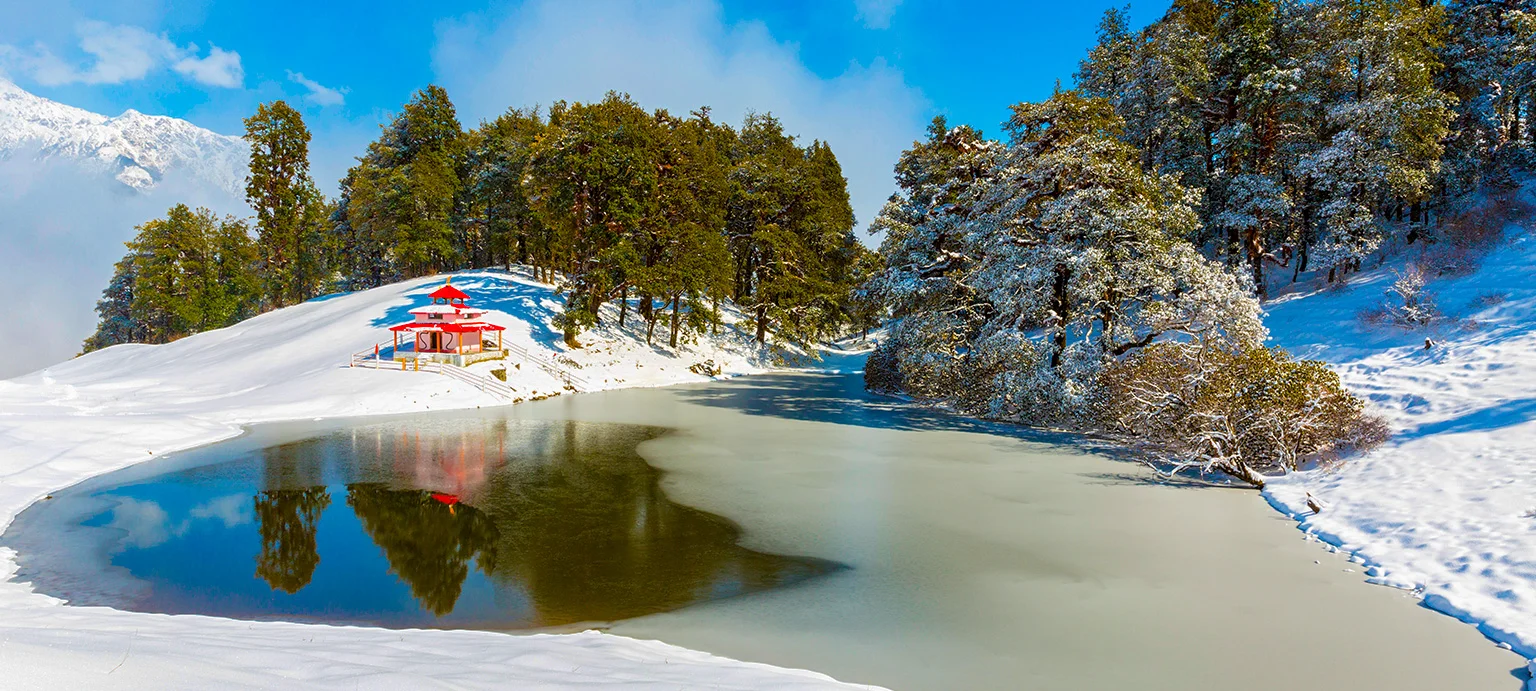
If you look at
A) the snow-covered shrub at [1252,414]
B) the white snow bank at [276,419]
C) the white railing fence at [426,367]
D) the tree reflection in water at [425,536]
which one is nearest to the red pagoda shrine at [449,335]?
the white railing fence at [426,367]

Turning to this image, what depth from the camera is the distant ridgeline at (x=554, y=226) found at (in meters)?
40.6

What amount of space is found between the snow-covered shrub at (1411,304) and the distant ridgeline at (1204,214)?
3.51 metres

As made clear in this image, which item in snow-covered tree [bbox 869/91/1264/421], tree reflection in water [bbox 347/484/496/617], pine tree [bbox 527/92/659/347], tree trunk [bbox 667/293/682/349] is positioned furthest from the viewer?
tree trunk [bbox 667/293/682/349]

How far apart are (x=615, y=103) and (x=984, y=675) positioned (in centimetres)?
4211

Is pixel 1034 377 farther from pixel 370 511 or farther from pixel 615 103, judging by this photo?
pixel 615 103

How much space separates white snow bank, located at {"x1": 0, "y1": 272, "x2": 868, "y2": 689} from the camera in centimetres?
491

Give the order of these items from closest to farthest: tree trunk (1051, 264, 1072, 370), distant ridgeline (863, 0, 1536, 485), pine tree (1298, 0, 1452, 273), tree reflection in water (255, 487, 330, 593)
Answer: tree reflection in water (255, 487, 330, 593) < distant ridgeline (863, 0, 1536, 485) < tree trunk (1051, 264, 1072, 370) < pine tree (1298, 0, 1452, 273)

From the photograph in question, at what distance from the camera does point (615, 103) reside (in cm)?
4244

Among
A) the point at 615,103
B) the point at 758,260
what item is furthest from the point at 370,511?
the point at 758,260

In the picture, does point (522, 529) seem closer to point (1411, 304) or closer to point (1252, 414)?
point (1252, 414)

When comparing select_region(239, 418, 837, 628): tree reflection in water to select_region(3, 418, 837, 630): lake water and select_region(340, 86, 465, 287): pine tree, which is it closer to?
select_region(3, 418, 837, 630): lake water

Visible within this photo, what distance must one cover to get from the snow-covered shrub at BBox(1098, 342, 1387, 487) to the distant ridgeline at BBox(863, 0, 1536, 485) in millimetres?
53

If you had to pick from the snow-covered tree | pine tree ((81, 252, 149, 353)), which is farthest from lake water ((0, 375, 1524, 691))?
pine tree ((81, 252, 149, 353))

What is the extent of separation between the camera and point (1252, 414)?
14.7 m
